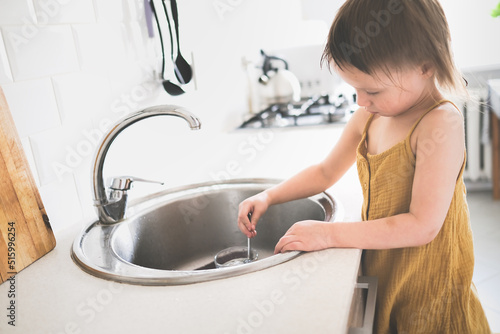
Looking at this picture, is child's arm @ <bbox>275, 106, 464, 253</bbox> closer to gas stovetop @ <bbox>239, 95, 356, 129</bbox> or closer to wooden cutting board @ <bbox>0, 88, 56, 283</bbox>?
wooden cutting board @ <bbox>0, 88, 56, 283</bbox>

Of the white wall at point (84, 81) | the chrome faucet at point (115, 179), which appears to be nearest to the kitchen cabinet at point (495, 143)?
the white wall at point (84, 81)

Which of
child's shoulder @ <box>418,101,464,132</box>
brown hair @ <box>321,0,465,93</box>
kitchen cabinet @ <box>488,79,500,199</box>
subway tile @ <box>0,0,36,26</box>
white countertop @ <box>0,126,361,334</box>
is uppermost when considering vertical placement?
subway tile @ <box>0,0,36,26</box>

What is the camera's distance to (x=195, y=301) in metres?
0.61

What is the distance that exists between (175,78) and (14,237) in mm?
→ 730

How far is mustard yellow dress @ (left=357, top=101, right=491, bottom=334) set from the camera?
82 cm

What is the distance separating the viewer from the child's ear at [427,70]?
760mm

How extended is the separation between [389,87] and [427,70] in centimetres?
7

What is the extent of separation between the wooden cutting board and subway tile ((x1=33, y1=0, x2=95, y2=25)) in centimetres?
22

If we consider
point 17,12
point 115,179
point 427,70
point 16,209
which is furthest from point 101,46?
point 427,70

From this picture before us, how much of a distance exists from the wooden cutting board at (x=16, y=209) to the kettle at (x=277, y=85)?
162 centimetres

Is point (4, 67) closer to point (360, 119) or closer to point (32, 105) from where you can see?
point (32, 105)

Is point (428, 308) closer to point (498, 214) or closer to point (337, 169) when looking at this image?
point (337, 169)

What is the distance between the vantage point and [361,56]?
75cm

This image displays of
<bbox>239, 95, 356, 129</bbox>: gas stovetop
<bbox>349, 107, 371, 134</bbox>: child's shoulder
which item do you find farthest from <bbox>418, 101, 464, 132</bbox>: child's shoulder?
<bbox>239, 95, 356, 129</bbox>: gas stovetop
